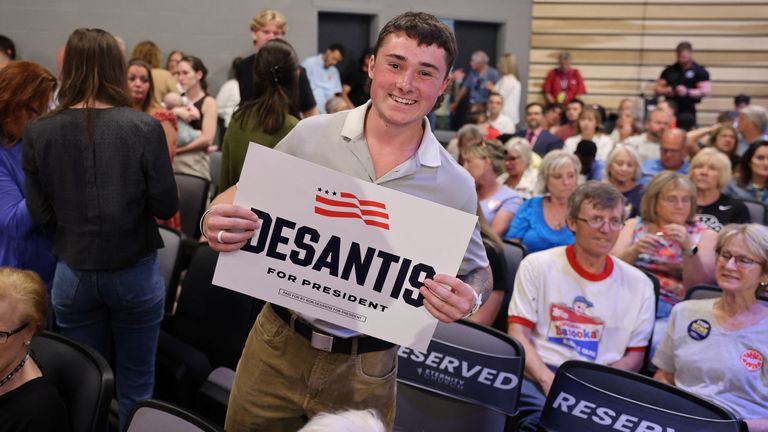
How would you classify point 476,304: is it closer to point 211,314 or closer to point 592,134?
point 211,314

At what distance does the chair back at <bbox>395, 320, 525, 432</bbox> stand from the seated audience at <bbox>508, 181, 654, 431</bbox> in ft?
1.49

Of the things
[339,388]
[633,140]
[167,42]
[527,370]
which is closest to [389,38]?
[339,388]

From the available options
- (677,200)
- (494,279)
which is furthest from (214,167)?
(677,200)

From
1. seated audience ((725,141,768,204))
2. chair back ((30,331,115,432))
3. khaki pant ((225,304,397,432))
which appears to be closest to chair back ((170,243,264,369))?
chair back ((30,331,115,432))

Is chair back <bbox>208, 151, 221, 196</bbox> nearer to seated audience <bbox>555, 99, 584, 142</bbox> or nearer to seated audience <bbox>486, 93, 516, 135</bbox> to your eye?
seated audience <bbox>486, 93, 516, 135</bbox>

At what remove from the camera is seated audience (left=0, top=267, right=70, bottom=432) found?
1.83m

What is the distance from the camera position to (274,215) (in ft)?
5.15

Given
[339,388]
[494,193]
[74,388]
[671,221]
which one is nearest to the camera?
[339,388]

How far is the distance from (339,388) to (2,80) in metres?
1.84

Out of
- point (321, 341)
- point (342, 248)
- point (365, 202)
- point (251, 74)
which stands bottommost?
point (321, 341)

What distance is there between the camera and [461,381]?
7.86 ft

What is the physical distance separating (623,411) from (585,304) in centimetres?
81

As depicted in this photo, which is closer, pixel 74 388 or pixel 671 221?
pixel 74 388

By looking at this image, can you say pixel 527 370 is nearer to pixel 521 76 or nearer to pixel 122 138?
pixel 122 138
